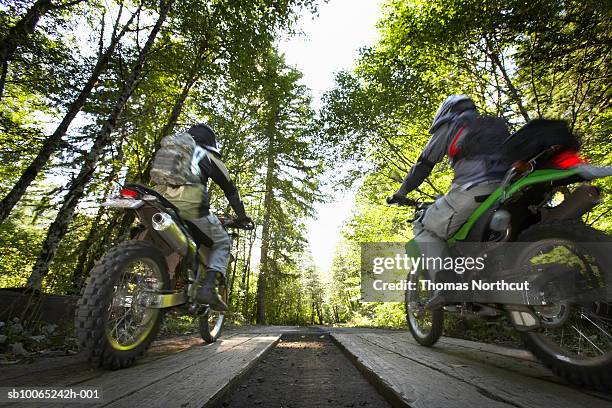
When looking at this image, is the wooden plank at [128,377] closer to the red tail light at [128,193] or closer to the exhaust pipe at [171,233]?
the exhaust pipe at [171,233]

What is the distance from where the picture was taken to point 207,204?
10.5ft

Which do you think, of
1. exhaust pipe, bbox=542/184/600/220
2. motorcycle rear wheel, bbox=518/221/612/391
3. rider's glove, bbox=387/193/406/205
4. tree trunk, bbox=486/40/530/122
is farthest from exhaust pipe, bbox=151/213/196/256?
tree trunk, bbox=486/40/530/122

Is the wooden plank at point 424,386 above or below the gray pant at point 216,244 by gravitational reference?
below

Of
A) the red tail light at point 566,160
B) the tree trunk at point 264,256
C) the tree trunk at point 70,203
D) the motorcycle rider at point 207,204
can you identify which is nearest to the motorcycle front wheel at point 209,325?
the motorcycle rider at point 207,204

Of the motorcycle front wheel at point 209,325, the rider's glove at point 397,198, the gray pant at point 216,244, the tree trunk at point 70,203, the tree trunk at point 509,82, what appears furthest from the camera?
the tree trunk at point 509,82

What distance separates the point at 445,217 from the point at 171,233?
2389 millimetres

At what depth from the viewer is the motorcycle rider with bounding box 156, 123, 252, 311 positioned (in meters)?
3.01

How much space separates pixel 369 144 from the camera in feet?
30.3

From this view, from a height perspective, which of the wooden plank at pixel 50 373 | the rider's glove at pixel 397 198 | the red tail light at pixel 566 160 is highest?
the rider's glove at pixel 397 198

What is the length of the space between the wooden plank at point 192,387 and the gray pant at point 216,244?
1.20 meters

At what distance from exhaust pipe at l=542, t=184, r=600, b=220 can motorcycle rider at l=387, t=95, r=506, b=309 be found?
55 centimetres

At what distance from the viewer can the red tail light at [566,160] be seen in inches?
68.8

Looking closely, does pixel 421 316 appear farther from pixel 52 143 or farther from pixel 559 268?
pixel 52 143

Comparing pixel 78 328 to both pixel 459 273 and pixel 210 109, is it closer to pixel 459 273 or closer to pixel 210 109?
pixel 459 273
